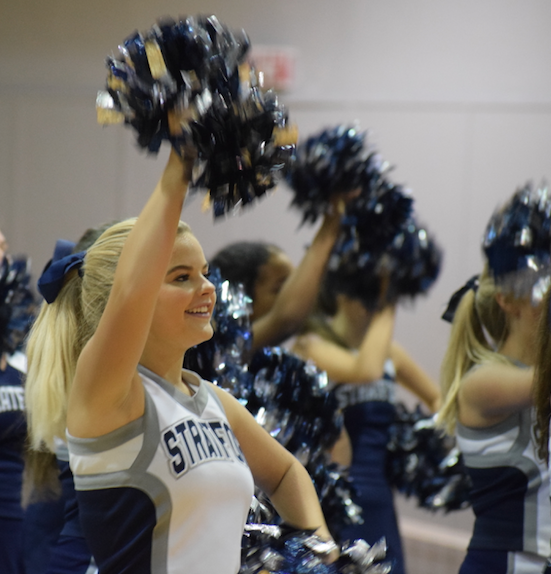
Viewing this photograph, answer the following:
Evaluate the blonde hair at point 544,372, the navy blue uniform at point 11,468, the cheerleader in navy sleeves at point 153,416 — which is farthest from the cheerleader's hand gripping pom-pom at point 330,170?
the cheerleader in navy sleeves at point 153,416

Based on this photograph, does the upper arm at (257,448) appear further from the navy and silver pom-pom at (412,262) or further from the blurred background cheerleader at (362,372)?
the navy and silver pom-pom at (412,262)

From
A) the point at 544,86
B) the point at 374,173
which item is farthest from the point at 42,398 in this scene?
the point at 544,86

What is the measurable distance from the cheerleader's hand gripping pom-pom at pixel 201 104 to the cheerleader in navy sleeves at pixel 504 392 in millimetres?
1087

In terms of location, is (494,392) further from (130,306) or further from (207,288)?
(130,306)

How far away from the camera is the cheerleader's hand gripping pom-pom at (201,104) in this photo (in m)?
1.09

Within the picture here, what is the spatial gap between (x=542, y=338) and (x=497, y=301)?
62 cm

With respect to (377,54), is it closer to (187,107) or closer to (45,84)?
(45,84)

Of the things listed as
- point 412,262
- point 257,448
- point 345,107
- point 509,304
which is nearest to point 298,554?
point 257,448

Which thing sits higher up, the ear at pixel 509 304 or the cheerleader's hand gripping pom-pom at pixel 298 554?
the ear at pixel 509 304

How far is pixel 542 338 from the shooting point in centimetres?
158

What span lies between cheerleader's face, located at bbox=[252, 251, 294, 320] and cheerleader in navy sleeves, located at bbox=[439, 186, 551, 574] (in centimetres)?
71

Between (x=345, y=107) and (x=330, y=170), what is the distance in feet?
5.99

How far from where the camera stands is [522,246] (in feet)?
7.26

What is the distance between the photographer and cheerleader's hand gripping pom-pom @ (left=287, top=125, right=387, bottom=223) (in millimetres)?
2686
